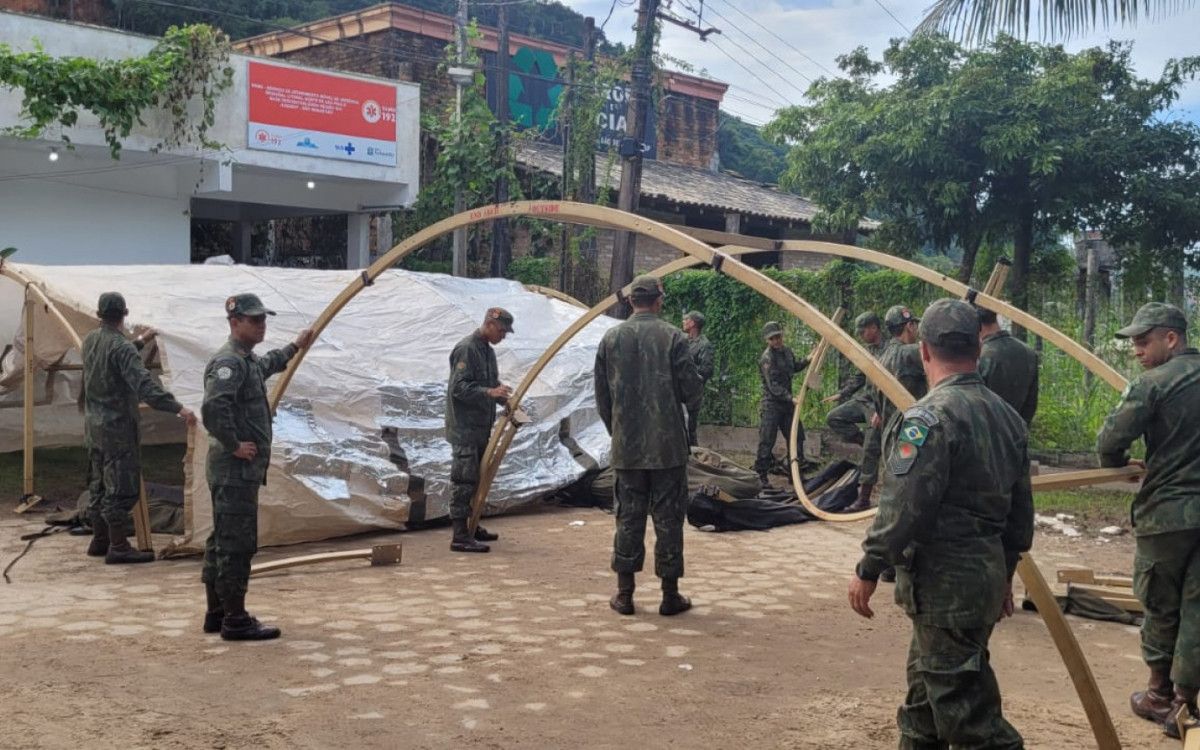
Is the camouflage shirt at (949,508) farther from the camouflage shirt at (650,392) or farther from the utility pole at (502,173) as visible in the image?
the utility pole at (502,173)

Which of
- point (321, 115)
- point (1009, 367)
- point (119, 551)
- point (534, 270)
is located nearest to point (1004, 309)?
point (1009, 367)

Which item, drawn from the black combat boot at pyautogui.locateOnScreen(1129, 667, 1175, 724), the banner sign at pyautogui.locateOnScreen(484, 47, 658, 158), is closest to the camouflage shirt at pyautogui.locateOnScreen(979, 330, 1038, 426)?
the black combat boot at pyautogui.locateOnScreen(1129, 667, 1175, 724)

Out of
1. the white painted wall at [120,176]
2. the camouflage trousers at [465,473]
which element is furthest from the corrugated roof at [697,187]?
the camouflage trousers at [465,473]

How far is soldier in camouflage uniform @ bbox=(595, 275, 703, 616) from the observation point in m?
6.37

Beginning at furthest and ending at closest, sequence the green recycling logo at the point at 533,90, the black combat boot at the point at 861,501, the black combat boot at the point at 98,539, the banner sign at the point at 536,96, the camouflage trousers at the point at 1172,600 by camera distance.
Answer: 1. the green recycling logo at the point at 533,90
2. the banner sign at the point at 536,96
3. the black combat boot at the point at 861,501
4. the black combat boot at the point at 98,539
5. the camouflage trousers at the point at 1172,600

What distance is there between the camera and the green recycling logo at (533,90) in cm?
2486

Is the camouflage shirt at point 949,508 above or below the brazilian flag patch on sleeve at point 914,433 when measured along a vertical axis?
below

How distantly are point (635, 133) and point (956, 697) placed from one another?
11.0m

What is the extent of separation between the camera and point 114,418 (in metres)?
7.78

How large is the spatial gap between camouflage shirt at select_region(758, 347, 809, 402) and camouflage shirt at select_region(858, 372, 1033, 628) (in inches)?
332

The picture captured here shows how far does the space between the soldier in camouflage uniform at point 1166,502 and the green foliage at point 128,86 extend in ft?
40.8

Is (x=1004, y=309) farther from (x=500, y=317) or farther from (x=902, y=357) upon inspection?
(x=500, y=317)

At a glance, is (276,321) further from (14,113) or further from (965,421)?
(965,421)

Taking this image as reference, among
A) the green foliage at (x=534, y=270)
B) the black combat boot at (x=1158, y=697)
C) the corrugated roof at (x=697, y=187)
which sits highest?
Result: the corrugated roof at (x=697, y=187)
